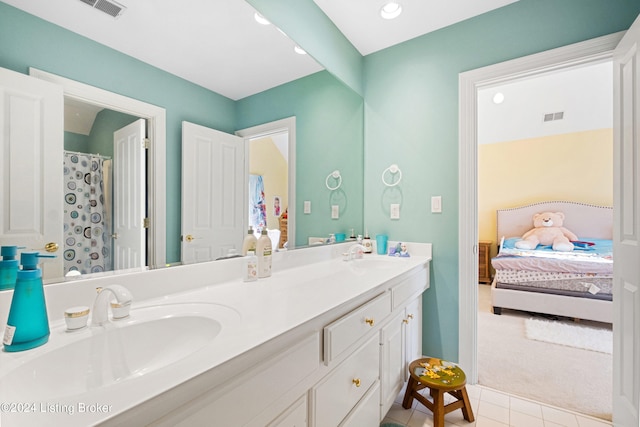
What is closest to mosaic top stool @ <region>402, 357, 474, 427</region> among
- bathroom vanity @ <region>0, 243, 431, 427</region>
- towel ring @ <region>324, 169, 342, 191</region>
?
bathroom vanity @ <region>0, 243, 431, 427</region>

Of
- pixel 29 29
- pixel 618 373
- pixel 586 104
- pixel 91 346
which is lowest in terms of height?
pixel 618 373

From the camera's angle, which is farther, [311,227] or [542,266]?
[542,266]

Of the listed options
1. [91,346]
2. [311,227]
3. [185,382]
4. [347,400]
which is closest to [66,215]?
[91,346]

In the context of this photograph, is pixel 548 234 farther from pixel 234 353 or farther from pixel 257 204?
pixel 234 353

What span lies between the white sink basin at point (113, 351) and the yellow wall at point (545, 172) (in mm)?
5563

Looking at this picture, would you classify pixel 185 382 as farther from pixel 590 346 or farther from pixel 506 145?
pixel 506 145

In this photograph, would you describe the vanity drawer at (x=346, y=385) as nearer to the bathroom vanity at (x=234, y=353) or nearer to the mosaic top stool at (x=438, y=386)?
the bathroom vanity at (x=234, y=353)

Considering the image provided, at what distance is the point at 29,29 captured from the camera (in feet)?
2.49

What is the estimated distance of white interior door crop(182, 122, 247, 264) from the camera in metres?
1.16

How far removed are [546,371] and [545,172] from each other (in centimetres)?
396

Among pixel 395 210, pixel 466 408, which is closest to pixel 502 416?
pixel 466 408

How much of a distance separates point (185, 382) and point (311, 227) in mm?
1433

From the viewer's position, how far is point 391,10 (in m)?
1.91

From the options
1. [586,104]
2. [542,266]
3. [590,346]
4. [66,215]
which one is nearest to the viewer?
[66,215]
